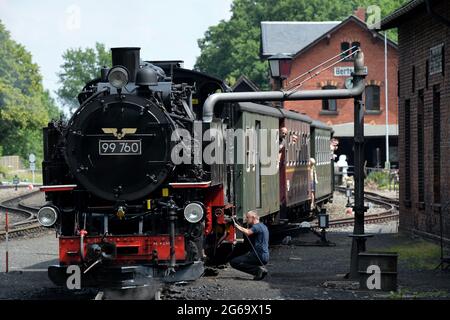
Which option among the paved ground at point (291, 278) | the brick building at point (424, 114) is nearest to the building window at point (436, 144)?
the brick building at point (424, 114)

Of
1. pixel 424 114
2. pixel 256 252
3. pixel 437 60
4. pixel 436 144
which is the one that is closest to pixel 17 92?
pixel 424 114

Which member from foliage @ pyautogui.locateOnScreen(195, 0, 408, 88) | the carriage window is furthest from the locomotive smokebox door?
foliage @ pyautogui.locateOnScreen(195, 0, 408, 88)

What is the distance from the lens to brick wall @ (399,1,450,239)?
789 inches

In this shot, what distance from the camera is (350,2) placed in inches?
3738

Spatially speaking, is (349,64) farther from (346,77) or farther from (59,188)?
(59,188)

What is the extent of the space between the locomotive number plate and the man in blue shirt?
235 centimetres

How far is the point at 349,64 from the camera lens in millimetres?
60000

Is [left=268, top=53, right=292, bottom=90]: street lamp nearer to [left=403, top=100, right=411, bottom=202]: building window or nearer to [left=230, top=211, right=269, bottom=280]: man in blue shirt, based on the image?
[left=403, top=100, right=411, bottom=202]: building window

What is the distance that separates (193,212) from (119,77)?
1.88 metres

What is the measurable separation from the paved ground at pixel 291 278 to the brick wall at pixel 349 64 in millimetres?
39307

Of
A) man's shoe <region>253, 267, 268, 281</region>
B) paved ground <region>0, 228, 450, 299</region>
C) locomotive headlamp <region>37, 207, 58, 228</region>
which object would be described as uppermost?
locomotive headlamp <region>37, 207, 58, 228</region>

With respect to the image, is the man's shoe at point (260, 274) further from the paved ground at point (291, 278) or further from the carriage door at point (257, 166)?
the carriage door at point (257, 166)
